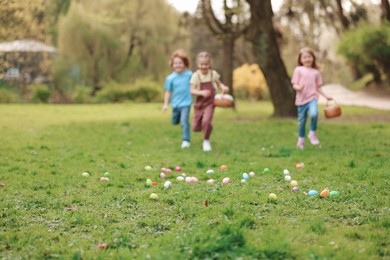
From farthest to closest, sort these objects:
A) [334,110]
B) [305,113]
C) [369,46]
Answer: [369,46]
[334,110]
[305,113]

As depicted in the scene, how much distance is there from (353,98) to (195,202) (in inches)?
822

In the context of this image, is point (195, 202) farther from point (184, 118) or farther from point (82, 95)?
point (82, 95)

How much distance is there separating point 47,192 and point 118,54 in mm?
24625

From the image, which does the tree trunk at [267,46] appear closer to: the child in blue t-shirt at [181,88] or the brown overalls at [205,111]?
the child in blue t-shirt at [181,88]

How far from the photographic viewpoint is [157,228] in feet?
14.5

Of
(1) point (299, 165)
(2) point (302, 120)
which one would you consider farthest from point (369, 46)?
(1) point (299, 165)

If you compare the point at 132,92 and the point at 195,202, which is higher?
the point at 132,92

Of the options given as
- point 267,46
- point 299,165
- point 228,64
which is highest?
point 267,46

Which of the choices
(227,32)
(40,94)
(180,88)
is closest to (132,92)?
(40,94)

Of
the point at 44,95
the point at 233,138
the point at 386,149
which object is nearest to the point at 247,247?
the point at 386,149

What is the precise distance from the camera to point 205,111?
941 centimetres

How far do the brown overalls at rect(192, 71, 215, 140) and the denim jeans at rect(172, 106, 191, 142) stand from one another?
18 centimetres

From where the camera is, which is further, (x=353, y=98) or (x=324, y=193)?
(x=353, y=98)

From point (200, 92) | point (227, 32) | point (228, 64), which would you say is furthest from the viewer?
point (228, 64)
